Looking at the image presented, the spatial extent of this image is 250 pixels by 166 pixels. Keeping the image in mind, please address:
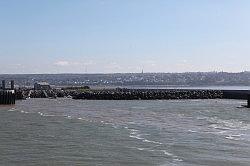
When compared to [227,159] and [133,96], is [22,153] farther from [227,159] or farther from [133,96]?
[133,96]

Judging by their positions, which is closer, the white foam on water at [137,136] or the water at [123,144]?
the water at [123,144]

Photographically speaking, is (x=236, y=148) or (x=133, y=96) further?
(x=133, y=96)

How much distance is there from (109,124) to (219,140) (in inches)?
432

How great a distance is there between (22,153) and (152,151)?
5505 mm

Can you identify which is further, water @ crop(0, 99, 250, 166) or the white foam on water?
the white foam on water

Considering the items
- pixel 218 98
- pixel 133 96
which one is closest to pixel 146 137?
pixel 133 96

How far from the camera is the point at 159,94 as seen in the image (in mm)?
93250

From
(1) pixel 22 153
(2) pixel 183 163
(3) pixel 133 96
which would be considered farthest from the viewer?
(3) pixel 133 96

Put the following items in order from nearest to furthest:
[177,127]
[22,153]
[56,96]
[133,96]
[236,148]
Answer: [22,153] < [236,148] < [177,127] < [133,96] < [56,96]

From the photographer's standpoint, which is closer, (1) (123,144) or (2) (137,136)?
(1) (123,144)

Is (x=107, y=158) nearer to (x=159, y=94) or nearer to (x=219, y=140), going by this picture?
(x=219, y=140)

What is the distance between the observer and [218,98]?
315 ft

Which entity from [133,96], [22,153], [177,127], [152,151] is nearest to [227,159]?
[152,151]

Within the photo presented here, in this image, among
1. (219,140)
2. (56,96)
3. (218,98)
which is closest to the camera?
(219,140)
